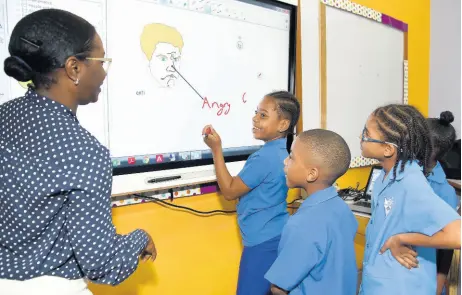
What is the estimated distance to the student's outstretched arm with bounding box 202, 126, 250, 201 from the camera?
5.51 feet

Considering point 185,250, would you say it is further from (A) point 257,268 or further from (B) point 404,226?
(B) point 404,226

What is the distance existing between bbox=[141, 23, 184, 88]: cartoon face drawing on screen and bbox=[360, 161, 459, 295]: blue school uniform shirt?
899 mm

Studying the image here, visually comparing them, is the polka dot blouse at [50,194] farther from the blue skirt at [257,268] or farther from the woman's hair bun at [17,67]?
the blue skirt at [257,268]

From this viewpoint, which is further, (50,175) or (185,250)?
(185,250)

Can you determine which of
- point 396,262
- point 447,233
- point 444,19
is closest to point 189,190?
point 396,262

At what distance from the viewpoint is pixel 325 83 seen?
8.14 ft

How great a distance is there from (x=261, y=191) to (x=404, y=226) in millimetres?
580

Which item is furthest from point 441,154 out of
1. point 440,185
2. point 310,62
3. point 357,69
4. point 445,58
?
point 445,58

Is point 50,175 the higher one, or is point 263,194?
point 50,175

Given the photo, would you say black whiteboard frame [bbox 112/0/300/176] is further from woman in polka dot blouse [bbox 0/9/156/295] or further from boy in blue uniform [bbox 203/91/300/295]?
woman in polka dot blouse [bbox 0/9/156/295]

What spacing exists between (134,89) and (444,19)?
9.62ft

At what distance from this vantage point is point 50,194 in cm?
85

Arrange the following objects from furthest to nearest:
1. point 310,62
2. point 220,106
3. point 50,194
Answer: point 310,62
point 220,106
point 50,194

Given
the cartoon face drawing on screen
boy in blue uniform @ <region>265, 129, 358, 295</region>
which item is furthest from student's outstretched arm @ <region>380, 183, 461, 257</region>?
the cartoon face drawing on screen
